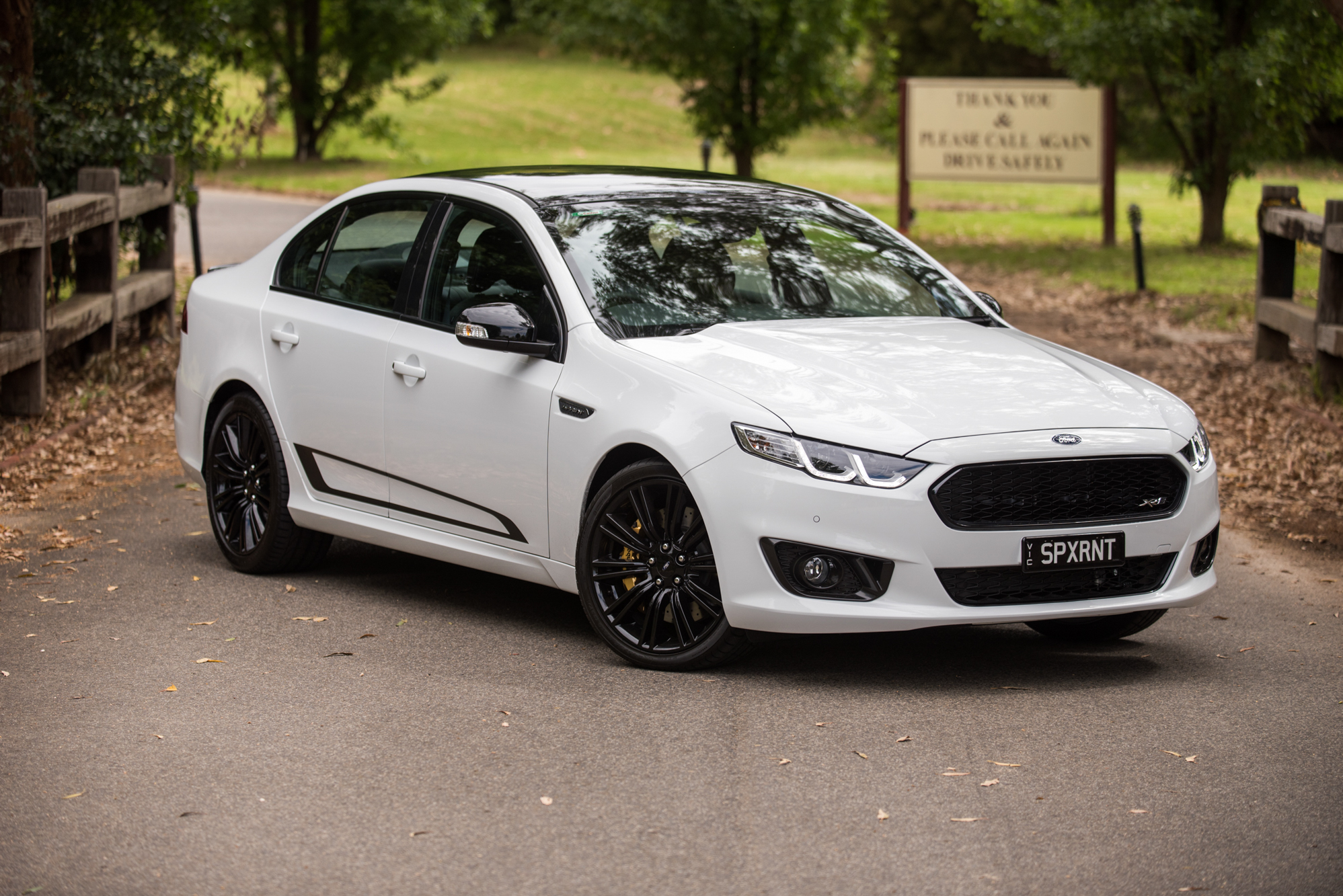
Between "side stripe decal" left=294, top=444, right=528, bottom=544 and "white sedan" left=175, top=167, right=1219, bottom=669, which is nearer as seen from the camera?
"white sedan" left=175, top=167, right=1219, bottom=669

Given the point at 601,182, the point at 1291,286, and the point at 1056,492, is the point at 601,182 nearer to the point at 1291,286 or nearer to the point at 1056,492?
the point at 1056,492

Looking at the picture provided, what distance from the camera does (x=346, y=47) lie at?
136 ft

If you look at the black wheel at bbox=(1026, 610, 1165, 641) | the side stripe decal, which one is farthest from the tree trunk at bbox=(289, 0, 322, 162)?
the black wheel at bbox=(1026, 610, 1165, 641)

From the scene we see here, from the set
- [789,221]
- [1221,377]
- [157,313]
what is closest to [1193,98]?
[1221,377]

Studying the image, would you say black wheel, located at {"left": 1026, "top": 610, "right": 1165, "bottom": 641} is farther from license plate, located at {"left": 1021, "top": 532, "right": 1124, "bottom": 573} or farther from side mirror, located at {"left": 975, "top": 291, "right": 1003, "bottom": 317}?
side mirror, located at {"left": 975, "top": 291, "right": 1003, "bottom": 317}

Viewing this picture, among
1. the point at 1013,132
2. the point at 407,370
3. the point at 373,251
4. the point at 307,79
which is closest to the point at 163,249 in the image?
the point at 373,251

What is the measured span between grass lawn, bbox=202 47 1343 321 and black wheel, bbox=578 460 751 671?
546 centimetres

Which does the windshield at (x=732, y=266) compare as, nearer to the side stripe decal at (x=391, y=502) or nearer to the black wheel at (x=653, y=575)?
the black wheel at (x=653, y=575)

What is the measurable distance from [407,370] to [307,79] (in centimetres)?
3741

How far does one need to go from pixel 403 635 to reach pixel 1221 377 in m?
8.57

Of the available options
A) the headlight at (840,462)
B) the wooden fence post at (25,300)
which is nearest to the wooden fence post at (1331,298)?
the headlight at (840,462)

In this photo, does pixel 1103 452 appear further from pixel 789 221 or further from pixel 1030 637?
pixel 789 221

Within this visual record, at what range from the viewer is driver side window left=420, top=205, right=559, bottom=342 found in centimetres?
645

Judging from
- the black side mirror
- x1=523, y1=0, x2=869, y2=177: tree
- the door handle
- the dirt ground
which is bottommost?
the dirt ground
